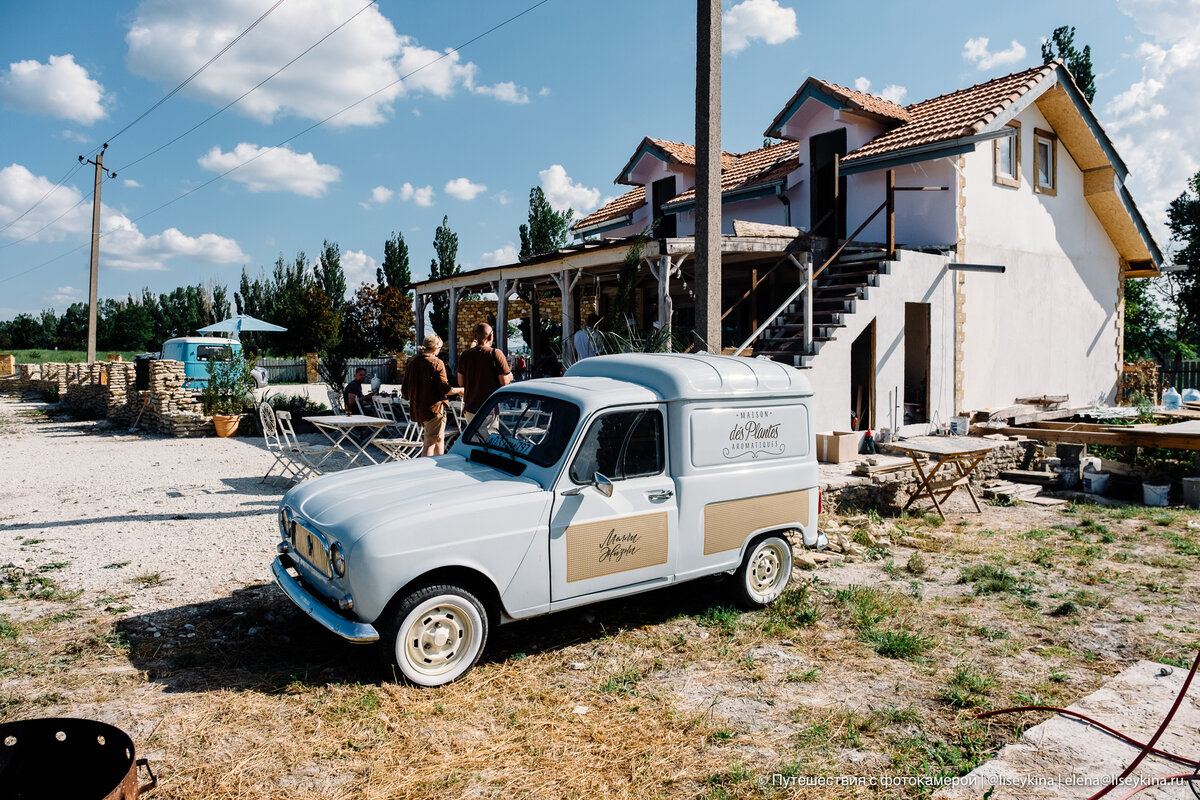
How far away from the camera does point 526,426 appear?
4961 millimetres

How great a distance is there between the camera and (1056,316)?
16.4 m

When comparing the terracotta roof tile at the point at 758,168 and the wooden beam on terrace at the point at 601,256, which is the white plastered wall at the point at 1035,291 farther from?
the wooden beam on terrace at the point at 601,256

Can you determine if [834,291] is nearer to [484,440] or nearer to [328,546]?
[484,440]

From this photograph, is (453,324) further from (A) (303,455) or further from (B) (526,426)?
(B) (526,426)

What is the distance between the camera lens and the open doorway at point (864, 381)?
12.4m

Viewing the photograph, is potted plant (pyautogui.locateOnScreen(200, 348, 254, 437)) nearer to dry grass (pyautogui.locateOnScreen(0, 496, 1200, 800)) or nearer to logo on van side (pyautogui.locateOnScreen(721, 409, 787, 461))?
dry grass (pyautogui.locateOnScreen(0, 496, 1200, 800))

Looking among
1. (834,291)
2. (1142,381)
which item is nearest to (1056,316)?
(1142,381)

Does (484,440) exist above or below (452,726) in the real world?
above

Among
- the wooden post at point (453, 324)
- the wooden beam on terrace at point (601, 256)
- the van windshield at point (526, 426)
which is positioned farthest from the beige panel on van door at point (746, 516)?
the wooden post at point (453, 324)

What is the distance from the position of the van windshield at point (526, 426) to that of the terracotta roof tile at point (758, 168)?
12026mm

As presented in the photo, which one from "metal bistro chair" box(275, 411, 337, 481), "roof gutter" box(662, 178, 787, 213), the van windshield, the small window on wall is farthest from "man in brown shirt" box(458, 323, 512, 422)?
the small window on wall

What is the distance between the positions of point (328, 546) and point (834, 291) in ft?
35.8

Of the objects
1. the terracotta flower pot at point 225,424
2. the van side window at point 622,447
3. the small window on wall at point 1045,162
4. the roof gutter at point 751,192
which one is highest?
the small window on wall at point 1045,162

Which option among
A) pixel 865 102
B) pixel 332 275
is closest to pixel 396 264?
pixel 332 275
